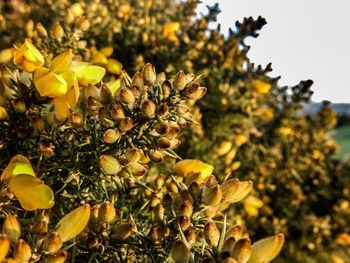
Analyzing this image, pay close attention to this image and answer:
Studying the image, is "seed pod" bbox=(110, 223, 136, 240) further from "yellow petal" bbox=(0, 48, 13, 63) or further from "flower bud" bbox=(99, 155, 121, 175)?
"yellow petal" bbox=(0, 48, 13, 63)

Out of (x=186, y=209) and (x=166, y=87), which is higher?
(x=166, y=87)

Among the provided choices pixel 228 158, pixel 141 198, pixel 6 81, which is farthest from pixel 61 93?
pixel 228 158

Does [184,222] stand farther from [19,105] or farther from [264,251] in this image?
[19,105]

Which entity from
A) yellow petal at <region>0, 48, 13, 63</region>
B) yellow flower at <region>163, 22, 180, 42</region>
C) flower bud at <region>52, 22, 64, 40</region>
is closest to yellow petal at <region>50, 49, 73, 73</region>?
flower bud at <region>52, 22, 64, 40</region>

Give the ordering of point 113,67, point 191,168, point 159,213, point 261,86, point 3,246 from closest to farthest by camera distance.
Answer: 1. point 3,246
2. point 159,213
3. point 191,168
4. point 113,67
5. point 261,86

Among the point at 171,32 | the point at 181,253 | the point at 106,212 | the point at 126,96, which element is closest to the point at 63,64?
the point at 126,96

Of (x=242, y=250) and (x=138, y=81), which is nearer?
(x=242, y=250)
